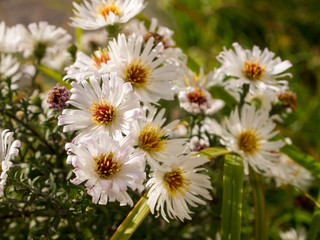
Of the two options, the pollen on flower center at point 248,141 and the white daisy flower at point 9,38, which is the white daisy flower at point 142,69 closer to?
the pollen on flower center at point 248,141

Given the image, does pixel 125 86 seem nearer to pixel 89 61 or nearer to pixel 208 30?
pixel 89 61

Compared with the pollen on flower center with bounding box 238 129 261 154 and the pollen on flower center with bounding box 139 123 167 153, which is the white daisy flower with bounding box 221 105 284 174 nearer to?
the pollen on flower center with bounding box 238 129 261 154

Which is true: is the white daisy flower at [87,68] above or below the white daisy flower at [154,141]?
above

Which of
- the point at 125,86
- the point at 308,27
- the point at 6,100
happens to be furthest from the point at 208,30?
the point at 125,86

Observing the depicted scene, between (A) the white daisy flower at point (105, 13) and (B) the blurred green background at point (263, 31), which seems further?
(B) the blurred green background at point (263, 31)

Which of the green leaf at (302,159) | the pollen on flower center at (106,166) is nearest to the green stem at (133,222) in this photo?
the pollen on flower center at (106,166)

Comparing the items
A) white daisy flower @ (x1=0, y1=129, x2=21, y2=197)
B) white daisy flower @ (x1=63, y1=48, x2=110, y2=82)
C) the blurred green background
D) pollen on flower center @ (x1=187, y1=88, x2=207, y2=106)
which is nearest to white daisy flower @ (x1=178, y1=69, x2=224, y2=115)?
pollen on flower center @ (x1=187, y1=88, x2=207, y2=106)

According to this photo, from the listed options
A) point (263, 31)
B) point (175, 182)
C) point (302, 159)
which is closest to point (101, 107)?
point (175, 182)
